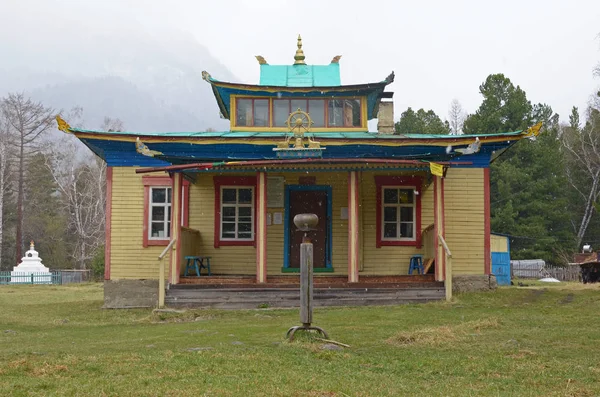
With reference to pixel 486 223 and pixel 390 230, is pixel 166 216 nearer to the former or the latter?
pixel 390 230

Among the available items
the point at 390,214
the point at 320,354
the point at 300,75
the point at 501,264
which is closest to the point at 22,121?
the point at 501,264

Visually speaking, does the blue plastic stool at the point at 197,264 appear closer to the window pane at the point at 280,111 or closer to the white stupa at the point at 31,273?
the window pane at the point at 280,111

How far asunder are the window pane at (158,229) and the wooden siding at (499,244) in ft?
71.4

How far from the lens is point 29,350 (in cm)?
1016

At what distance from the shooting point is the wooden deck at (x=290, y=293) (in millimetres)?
16219

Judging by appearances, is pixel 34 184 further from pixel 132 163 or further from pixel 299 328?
pixel 299 328

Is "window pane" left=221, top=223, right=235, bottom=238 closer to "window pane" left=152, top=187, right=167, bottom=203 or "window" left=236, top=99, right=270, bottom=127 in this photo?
"window pane" left=152, top=187, right=167, bottom=203

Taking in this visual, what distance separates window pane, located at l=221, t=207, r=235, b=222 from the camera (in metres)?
19.5

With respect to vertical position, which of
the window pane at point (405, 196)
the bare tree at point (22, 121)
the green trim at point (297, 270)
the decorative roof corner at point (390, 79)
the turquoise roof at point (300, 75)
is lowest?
the green trim at point (297, 270)

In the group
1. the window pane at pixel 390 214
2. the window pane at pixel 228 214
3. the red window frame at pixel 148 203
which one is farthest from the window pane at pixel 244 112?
the window pane at pixel 390 214

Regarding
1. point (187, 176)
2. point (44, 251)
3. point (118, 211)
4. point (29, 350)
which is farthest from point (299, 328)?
point (44, 251)

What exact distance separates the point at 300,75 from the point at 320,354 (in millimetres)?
14999

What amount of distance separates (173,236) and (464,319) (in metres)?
7.54

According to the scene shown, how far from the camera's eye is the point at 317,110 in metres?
20.6
